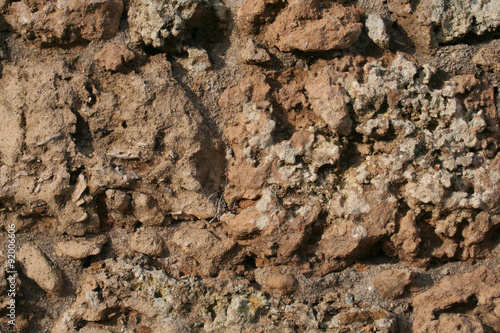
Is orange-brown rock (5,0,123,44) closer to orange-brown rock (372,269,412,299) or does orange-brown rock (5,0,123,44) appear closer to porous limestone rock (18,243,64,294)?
porous limestone rock (18,243,64,294)

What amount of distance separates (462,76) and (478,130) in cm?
28

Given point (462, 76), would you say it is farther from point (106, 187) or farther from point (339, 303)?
point (106, 187)

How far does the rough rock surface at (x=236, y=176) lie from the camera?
2.12 metres

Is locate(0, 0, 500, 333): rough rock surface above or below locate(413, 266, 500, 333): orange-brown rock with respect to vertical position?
above

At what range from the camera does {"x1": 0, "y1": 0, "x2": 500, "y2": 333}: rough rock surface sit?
2123mm

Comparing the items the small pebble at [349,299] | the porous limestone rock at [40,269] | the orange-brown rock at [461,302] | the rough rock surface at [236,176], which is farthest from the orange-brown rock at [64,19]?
the orange-brown rock at [461,302]

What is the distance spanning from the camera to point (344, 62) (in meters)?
2.26

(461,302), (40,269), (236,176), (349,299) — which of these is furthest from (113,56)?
(461,302)

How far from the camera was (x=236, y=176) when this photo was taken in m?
2.20

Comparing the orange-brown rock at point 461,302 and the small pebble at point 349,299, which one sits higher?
the small pebble at point 349,299

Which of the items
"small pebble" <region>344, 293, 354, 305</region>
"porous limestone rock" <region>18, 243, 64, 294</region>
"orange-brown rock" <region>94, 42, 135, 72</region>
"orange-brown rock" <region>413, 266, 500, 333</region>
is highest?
"orange-brown rock" <region>94, 42, 135, 72</region>

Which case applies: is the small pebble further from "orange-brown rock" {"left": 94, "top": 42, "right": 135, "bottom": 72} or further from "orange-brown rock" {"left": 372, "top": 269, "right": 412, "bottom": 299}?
"orange-brown rock" {"left": 94, "top": 42, "right": 135, "bottom": 72}

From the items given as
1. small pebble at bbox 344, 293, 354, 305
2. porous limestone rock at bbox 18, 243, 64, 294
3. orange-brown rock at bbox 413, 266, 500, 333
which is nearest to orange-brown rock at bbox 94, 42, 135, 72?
porous limestone rock at bbox 18, 243, 64, 294

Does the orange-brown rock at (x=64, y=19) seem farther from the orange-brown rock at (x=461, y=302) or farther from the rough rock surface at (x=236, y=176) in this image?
the orange-brown rock at (x=461, y=302)
